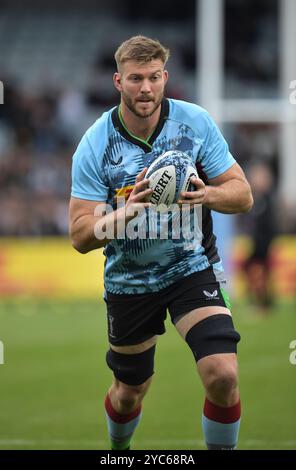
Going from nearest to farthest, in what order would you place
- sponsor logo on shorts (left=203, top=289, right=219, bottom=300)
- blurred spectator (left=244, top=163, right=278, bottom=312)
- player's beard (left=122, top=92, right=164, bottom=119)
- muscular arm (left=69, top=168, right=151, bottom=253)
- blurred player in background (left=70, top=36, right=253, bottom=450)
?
1. muscular arm (left=69, top=168, right=151, bottom=253)
2. blurred player in background (left=70, top=36, right=253, bottom=450)
3. player's beard (left=122, top=92, right=164, bottom=119)
4. sponsor logo on shorts (left=203, top=289, right=219, bottom=300)
5. blurred spectator (left=244, top=163, right=278, bottom=312)

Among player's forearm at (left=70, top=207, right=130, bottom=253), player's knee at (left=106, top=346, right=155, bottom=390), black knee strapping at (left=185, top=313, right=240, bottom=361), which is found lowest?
player's knee at (left=106, top=346, right=155, bottom=390)

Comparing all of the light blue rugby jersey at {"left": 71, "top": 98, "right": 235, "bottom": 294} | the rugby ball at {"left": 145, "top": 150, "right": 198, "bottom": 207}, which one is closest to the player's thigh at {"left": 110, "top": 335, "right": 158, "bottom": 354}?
the light blue rugby jersey at {"left": 71, "top": 98, "right": 235, "bottom": 294}

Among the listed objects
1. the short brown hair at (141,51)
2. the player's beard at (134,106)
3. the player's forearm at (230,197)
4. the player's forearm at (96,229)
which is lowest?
the player's forearm at (96,229)

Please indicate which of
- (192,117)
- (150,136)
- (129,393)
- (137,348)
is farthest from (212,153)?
(129,393)

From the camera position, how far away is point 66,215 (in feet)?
67.4

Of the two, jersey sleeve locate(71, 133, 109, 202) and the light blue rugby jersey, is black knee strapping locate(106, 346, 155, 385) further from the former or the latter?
jersey sleeve locate(71, 133, 109, 202)

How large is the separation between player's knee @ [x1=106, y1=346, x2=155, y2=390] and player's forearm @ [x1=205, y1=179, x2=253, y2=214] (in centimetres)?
104

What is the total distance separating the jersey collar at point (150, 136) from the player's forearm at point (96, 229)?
0.51 meters

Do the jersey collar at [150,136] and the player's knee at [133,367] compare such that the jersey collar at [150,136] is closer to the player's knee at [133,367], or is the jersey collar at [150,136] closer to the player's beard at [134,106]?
the player's beard at [134,106]

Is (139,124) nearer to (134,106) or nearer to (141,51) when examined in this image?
(134,106)

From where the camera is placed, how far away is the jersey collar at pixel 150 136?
20.6ft

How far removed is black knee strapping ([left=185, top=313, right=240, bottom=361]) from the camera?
19.5ft

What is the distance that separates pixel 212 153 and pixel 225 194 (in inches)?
12.6

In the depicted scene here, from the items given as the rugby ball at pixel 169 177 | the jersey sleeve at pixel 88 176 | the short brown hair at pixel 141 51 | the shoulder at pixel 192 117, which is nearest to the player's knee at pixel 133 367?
the jersey sleeve at pixel 88 176
